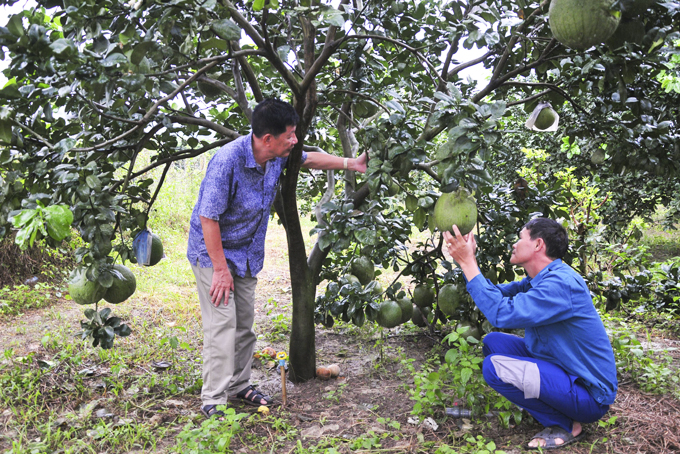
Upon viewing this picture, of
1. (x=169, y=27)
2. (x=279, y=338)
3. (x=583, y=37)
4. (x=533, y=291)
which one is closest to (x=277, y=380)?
(x=279, y=338)

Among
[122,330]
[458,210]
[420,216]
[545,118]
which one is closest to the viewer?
[458,210]

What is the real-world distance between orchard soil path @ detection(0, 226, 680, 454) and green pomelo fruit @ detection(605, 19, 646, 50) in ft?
5.32

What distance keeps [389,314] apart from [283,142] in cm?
118

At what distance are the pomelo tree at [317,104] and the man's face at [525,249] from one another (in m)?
0.42

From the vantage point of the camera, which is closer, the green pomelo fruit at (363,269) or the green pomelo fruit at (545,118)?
the green pomelo fruit at (545,118)

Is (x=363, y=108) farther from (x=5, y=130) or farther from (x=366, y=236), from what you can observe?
(x=5, y=130)

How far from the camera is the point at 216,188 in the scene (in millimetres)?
2330

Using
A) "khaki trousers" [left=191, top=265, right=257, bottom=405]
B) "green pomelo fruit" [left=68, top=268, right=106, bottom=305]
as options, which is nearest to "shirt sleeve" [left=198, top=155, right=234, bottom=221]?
"khaki trousers" [left=191, top=265, right=257, bottom=405]

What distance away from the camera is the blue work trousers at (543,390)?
2.03m

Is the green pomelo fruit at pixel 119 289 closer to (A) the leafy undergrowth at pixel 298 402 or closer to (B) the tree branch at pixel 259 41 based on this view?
(A) the leafy undergrowth at pixel 298 402

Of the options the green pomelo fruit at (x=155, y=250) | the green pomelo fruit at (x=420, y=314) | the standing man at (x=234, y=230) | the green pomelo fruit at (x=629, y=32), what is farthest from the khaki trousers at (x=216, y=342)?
the green pomelo fruit at (x=629, y=32)

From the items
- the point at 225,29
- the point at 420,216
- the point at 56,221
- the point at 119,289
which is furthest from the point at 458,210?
the point at 119,289

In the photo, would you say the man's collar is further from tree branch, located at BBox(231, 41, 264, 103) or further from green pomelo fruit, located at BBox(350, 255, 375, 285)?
tree branch, located at BBox(231, 41, 264, 103)

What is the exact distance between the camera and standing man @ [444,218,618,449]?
79.5 inches
